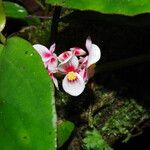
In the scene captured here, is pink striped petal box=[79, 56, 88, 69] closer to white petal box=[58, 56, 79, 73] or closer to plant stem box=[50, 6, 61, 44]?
white petal box=[58, 56, 79, 73]

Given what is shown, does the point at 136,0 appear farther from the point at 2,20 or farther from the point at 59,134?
the point at 59,134

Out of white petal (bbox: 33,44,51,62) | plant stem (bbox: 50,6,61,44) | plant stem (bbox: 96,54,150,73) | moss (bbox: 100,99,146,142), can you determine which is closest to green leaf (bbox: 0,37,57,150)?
white petal (bbox: 33,44,51,62)

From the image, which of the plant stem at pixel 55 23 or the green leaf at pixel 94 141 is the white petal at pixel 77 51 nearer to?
the plant stem at pixel 55 23

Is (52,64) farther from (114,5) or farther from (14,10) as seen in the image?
(14,10)

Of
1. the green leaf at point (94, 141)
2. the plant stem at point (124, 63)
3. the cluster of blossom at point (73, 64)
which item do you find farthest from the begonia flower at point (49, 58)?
the green leaf at point (94, 141)

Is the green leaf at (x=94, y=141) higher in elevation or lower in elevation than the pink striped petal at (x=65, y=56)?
lower

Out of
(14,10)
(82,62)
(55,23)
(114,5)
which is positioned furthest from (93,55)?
(14,10)

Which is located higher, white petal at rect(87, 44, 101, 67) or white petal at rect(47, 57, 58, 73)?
white petal at rect(87, 44, 101, 67)
